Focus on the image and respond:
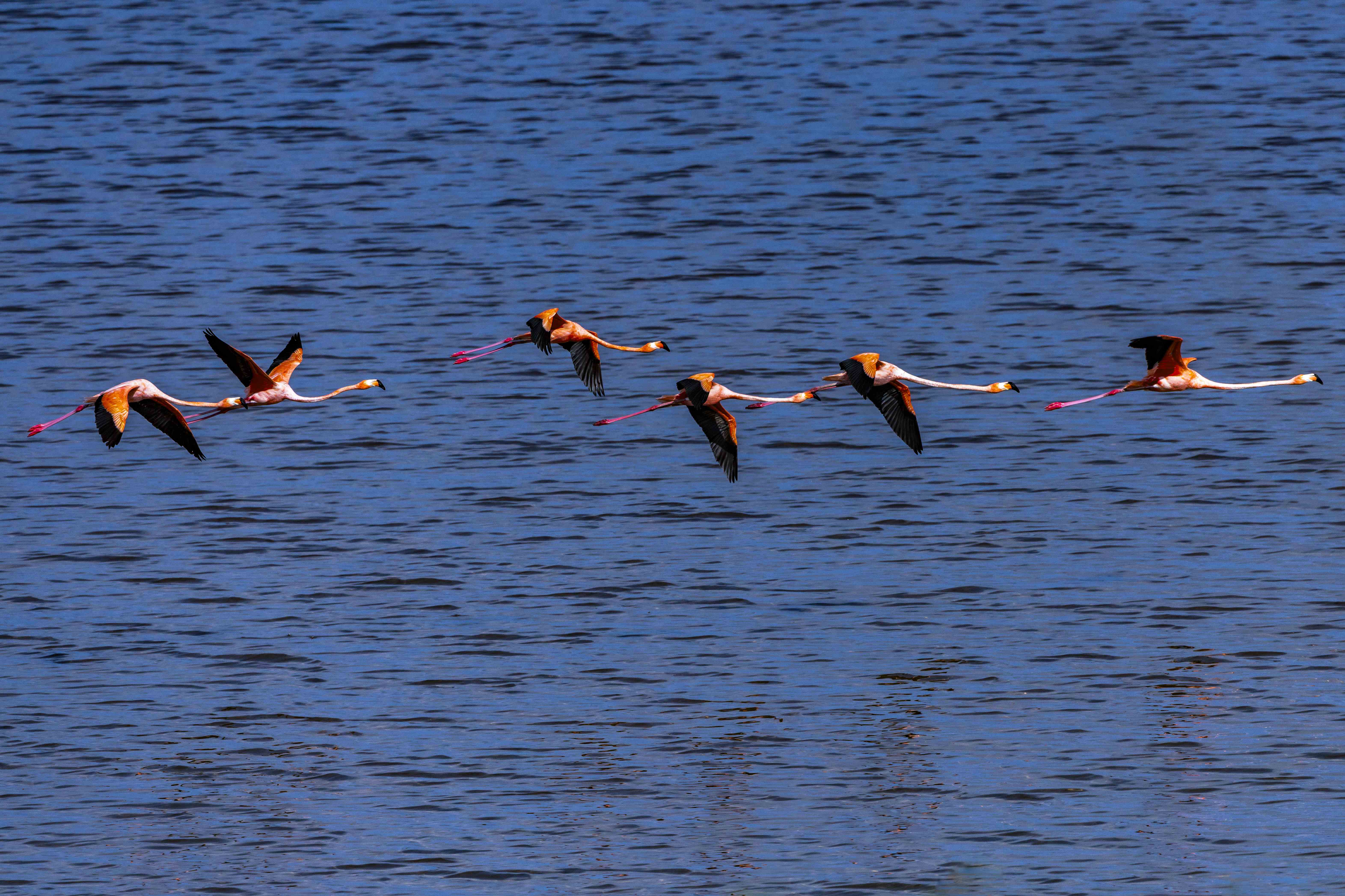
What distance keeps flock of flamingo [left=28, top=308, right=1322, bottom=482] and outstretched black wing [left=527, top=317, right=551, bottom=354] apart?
0.6 inches

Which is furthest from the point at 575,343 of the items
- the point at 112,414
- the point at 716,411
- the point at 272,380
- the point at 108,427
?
the point at 108,427

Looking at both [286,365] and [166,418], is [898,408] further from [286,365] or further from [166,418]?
[166,418]

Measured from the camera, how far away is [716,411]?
1113 inches

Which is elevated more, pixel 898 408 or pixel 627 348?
pixel 898 408

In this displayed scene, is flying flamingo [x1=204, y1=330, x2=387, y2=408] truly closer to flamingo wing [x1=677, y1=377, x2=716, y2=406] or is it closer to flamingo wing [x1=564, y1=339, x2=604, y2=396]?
flamingo wing [x1=564, y1=339, x2=604, y2=396]

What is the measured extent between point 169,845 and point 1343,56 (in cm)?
5513

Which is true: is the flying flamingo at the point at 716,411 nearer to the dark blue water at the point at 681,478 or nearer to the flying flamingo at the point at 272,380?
the flying flamingo at the point at 272,380

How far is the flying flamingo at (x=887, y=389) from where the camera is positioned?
26.4 m

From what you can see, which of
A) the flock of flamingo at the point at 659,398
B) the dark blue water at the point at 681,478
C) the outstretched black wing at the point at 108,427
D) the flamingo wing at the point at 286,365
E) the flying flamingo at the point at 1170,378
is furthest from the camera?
the flying flamingo at the point at 1170,378

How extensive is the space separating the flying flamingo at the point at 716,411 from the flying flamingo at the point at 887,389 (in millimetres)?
549

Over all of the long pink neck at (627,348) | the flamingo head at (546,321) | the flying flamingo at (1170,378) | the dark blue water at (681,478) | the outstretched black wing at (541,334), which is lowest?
the dark blue water at (681,478)

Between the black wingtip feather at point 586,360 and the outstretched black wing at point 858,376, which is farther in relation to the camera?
the black wingtip feather at point 586,360

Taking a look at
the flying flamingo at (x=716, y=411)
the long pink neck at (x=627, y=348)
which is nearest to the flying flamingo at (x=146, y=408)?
the long pink neck at (x=627, y=348)

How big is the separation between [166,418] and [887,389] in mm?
8064
